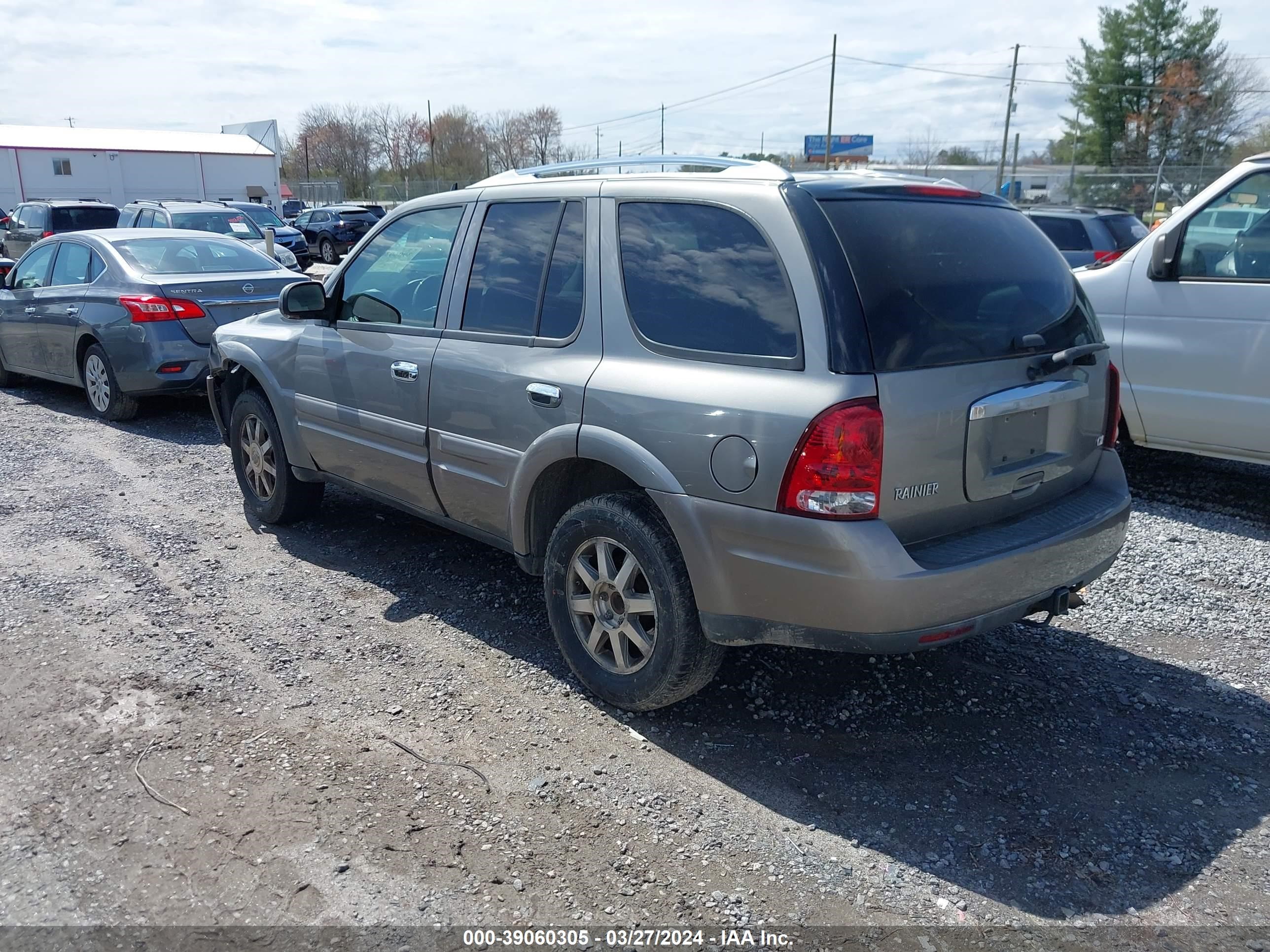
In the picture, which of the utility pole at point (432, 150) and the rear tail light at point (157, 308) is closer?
the rear tail light at point (157, 308)

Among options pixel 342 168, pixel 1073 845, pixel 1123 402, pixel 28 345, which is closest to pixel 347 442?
pixel 1073 845

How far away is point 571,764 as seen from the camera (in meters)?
3.45

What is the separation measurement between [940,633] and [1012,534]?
0.48 metres

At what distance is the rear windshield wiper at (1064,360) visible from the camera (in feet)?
11.3

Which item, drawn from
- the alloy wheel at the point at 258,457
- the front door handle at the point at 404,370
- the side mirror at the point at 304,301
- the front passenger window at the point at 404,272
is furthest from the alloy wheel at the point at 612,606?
the alloy wheel at the point at 258,457

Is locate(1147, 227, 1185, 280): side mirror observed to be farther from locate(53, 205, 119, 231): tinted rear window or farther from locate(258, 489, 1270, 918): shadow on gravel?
locate(53, 205, 119, 231): tinted rear window

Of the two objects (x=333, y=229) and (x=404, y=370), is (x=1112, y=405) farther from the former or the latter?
(x=333, y=229)

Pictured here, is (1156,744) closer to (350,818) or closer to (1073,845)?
(1073,845)

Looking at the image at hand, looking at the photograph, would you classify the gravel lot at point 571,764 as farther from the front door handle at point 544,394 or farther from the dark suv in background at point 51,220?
the dark suv in background at point 51,220

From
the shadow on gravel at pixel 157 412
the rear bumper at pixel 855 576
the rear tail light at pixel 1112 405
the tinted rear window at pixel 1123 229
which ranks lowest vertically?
the shadow on gravel at pixel 157 412

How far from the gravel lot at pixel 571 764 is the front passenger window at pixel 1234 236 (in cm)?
165

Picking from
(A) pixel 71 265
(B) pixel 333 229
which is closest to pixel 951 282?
(A) pixel 71 265

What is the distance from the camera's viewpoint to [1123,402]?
6211 mm

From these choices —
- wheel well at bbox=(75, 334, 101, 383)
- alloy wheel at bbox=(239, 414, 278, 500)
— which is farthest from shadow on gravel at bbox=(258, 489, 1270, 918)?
wheel well at bbox=(75, 334, 101, 383)
